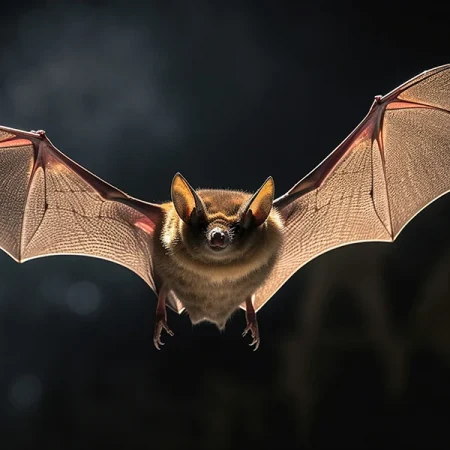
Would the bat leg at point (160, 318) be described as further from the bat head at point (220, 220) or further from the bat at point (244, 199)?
the bat head at point (220, 220)

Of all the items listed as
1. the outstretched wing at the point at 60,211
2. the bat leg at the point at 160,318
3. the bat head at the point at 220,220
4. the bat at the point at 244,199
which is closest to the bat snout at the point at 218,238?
the bat head at the point at 220,220

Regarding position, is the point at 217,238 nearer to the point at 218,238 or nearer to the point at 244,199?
the point at 218,238

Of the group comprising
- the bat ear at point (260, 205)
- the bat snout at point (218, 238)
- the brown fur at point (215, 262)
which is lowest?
the brown fur at point (215, 262)

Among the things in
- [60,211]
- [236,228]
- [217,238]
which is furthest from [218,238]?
[60,211]

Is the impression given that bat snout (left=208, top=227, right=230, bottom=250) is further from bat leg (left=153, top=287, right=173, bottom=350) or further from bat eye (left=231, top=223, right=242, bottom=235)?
bat leg (left=153, top=287, right=173, bottom=350)

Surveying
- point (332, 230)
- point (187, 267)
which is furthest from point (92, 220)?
point (332, 230)
